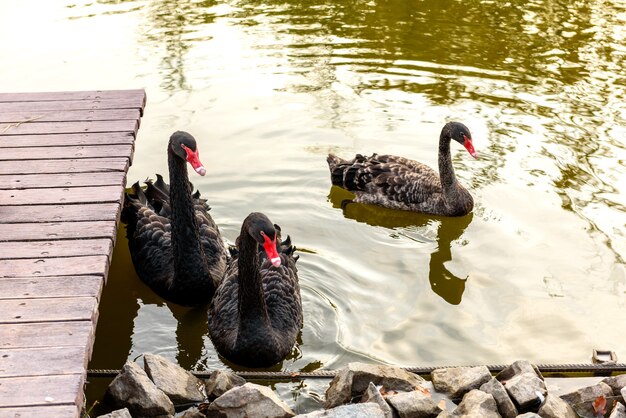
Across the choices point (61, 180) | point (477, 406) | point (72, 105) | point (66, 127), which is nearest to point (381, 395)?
point (477, 406)

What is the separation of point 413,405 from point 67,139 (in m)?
2.83

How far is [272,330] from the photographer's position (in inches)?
192

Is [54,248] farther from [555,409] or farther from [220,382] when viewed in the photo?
[555,409]

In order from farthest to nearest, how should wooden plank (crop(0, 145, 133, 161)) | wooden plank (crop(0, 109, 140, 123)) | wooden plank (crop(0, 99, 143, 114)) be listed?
wooden plank (crop(0, 99, 143, 114)) < wooden plank (crop(0, 109, 140, 123)) < wooden plank (crop(0, 145, 133, 161))

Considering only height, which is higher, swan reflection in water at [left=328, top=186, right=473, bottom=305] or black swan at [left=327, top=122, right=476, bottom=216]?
black swan at [left=327, top=122, right=476, bottom=216]

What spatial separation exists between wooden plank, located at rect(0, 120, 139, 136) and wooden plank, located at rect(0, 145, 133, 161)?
9.2 inches

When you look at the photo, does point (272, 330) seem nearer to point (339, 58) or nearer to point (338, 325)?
point (338, 325)

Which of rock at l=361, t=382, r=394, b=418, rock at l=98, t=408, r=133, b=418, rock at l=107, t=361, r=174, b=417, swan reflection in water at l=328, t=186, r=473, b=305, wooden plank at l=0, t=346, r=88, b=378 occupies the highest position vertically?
wooden plank at l=0, t=346, r=88, b=378

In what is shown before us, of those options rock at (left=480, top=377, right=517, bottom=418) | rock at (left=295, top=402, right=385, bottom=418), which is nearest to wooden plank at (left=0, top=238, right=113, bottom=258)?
rock at (left=295, top=402, right=385, bottom=418)

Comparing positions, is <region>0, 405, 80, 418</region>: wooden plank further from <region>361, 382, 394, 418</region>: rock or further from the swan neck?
the swan neck

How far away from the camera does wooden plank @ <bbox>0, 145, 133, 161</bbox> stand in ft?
18.5

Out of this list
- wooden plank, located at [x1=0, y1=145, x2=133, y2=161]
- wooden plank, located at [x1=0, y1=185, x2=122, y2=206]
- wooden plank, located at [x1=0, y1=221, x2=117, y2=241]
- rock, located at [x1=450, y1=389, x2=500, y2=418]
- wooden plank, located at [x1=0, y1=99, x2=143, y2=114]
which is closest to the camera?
rock, located at [x1=450, y1=389, x2=500, y2=418]

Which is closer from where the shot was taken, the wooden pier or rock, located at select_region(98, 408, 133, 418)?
the wooden pier

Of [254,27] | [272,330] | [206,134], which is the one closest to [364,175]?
[206,134]
